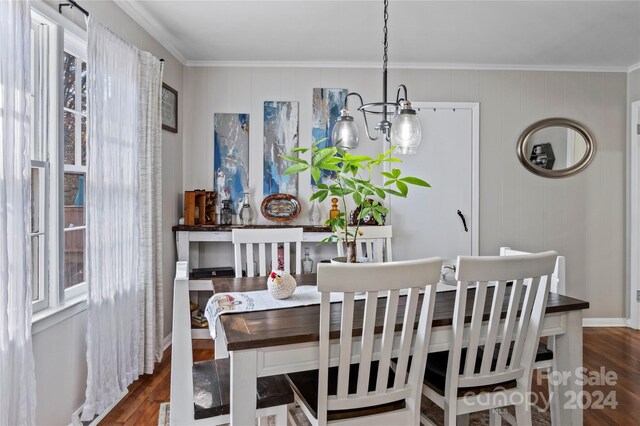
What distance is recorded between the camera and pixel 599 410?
2424 millimetres

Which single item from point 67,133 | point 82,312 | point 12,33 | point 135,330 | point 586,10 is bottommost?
point 135,330

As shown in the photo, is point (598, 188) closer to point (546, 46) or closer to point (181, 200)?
point (546, 46)

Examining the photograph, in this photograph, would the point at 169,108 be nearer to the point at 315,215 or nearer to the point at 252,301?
the point at 315,215

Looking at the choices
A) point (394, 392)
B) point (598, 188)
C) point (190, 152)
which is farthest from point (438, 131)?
point (394, 392)

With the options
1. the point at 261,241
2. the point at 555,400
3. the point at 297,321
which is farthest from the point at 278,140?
the point at 555,400

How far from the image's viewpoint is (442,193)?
397 cm

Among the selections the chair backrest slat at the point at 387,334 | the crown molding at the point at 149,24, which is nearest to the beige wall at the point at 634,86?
the chair backrest slat at the point at 387,334

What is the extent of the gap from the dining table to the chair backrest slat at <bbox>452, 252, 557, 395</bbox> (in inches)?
3.6

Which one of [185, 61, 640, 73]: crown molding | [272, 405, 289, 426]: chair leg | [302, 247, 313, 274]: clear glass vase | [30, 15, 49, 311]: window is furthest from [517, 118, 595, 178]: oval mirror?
[30, 15, 49, 311]: window

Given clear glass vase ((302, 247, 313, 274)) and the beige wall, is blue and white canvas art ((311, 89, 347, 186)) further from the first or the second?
the beige wall

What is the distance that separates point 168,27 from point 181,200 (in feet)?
4.95

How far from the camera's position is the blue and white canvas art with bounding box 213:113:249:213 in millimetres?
3900

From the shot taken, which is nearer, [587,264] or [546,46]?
[546,46]

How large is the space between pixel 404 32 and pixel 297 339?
2709 mm
